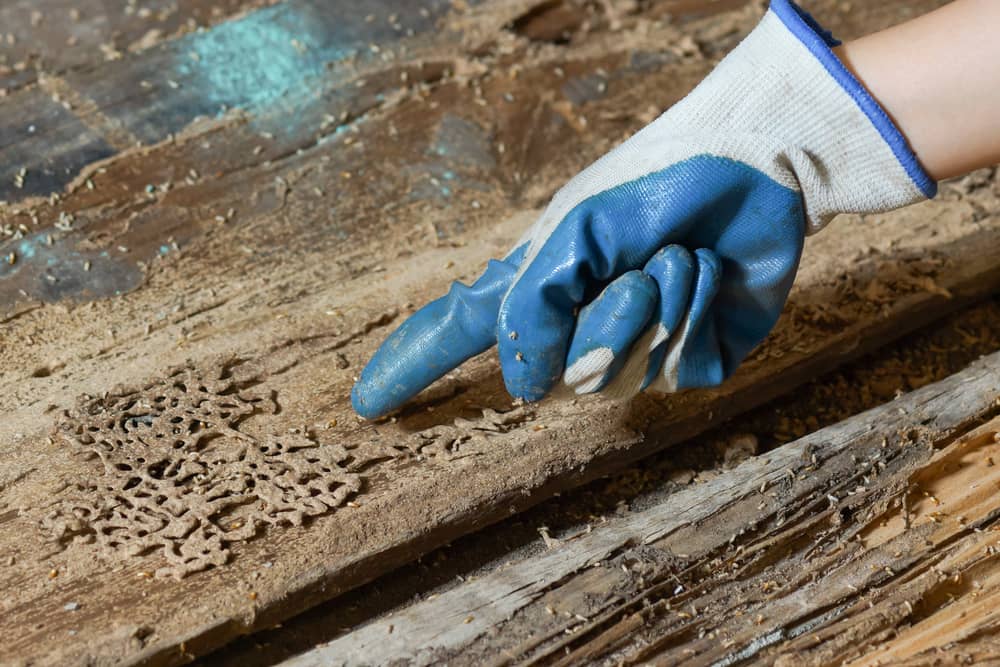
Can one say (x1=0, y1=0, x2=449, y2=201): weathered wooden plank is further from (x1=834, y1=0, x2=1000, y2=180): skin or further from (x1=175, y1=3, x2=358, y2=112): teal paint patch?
(x1=834, y1=0, x2=1000, y2=180): skin

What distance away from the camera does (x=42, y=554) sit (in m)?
1.67

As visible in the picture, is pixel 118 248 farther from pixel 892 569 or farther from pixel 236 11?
pixel 892 569

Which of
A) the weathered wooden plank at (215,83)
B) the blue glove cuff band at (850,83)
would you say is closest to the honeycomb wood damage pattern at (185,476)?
the weathered wooden plank at (215,83)

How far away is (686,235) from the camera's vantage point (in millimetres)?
1676

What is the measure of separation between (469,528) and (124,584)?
611 mm

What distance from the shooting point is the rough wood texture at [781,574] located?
5.32 ft

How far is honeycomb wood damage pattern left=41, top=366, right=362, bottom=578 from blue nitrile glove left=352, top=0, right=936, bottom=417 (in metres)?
0.21

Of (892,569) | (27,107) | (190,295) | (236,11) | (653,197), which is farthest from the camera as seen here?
(236,11)

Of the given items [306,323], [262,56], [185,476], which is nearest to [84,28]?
[262,56]

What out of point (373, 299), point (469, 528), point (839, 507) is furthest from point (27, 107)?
point (839, 507)

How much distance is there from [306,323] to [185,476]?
0.48 m

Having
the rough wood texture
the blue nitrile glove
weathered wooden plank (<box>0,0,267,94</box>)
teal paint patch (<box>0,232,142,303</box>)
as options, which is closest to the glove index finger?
the blue nitrile glove

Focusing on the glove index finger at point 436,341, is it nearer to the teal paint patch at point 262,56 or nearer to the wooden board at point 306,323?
the wooden board at point 306,323

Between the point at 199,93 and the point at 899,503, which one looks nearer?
the point at 899,503
